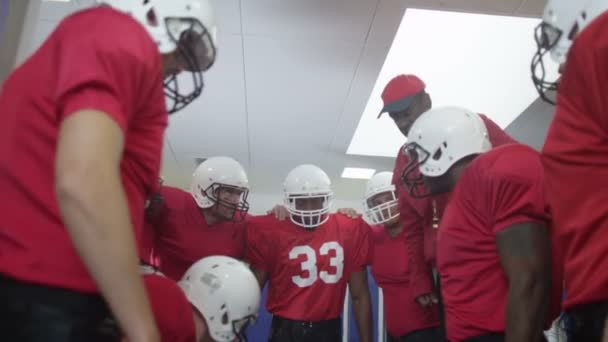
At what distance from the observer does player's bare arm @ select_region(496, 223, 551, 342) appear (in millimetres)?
1407

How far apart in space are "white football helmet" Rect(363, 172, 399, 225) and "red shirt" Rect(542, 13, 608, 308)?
91.3 inches

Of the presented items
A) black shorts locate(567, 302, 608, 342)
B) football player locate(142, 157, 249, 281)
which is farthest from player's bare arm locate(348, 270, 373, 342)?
black shorts locate(567, 302, 608, 342)

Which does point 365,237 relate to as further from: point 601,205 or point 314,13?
point 601,205

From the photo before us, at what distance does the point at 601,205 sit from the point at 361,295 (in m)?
2.37

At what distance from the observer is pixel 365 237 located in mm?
3312

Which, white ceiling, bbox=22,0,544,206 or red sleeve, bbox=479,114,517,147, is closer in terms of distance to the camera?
red sleeve, bbox=479,114,517,147

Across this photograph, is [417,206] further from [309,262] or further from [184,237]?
[184,237]

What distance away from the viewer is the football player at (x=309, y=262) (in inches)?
116

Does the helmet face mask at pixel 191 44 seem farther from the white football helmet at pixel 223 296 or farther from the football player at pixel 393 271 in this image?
the football player at pixel 393 271

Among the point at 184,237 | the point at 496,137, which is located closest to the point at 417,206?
the point at 496,137

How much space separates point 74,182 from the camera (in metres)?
0.77

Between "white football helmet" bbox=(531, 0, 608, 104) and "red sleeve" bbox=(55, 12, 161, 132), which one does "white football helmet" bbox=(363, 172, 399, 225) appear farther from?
"red sleeve" bbox=(55, 12, 161, 132)

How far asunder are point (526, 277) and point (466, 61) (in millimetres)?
2976

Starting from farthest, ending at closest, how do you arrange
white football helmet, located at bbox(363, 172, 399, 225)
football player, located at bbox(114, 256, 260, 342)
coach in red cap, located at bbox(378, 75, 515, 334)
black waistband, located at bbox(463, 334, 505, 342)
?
white football helmet, located at bbox(363, 172, 399, 225), coach in red cap, located at bbox(378, 75, 515, 334), football player, located at bbox(114, 256, 260, 342), black waistband, located at bbox(463, 334, 505, 342)
